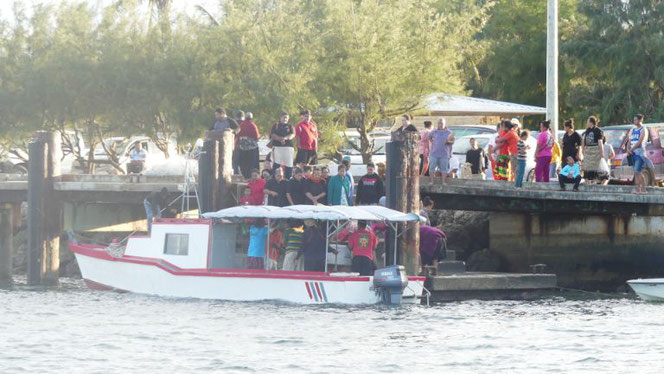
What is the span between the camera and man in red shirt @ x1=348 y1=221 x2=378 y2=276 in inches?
1200

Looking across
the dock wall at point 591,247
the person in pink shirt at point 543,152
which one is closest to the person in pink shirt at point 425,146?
the person in pink shirt at point 543,152

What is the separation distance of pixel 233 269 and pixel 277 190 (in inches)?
74.3

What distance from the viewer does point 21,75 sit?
4559 cm

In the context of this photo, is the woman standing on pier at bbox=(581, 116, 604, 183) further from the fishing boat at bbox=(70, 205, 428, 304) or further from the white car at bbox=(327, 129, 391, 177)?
the white car at bbox=(327, 129, 391, 177)

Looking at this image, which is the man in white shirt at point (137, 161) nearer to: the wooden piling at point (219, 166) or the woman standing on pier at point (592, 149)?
the wooden piling at point (219, 166)

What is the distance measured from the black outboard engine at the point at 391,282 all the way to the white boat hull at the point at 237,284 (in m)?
0.23

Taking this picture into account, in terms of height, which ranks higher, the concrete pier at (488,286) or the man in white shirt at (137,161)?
the man in white shirt at (137,161)

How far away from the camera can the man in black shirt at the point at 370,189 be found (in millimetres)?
32594

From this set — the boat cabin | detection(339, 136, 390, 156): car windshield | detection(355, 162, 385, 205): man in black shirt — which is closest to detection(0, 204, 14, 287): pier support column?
the boat cabin

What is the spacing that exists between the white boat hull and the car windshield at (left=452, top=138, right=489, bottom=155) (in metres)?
8.04

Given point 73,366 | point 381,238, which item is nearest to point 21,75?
point 381,238

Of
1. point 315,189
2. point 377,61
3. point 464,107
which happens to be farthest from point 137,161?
point 464,107

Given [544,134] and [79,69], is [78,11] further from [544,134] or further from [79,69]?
[544,134]

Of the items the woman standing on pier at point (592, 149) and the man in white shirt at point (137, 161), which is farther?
the man in white shirt at point (137, 161)
